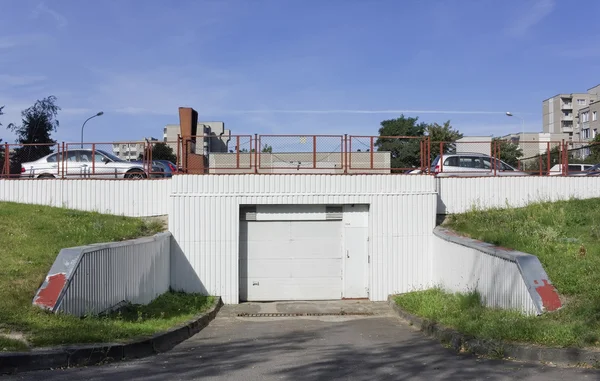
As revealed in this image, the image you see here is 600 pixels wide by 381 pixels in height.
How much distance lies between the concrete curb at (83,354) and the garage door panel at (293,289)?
6910mm

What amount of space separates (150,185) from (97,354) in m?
10.2

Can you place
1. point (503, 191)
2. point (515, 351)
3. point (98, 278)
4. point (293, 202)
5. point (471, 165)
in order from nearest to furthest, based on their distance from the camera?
1. point (515, 351)
2. point (98, 278)
3. point (293, 202)
4. point (503, 191)
5. point (471, 165)

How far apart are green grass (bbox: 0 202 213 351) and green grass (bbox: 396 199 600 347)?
539 cm

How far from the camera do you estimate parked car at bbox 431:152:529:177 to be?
20188mm

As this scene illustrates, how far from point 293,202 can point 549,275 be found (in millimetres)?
7897

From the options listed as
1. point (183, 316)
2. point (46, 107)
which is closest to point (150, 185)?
point (183, 316)

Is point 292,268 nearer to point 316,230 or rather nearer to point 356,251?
point 316,230

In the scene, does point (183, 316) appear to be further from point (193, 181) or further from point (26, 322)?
point (193, 181)

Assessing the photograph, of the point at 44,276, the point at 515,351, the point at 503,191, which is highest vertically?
the point at 503,191

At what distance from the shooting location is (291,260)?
17.4m

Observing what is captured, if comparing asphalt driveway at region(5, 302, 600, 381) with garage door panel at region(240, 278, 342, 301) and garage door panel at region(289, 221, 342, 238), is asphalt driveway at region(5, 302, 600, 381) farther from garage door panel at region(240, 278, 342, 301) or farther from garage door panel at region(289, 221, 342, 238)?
garage door panel at region(289, 221, 342, 238)

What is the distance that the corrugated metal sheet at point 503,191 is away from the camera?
1816 centimetres

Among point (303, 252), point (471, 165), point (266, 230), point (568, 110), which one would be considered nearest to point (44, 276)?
point (266, 230)

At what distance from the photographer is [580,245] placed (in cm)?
1249
